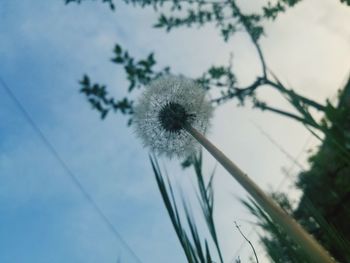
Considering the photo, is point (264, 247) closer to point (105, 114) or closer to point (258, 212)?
point (258, 212)

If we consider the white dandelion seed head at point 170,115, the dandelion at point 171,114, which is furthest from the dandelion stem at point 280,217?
the white dandelion seed head at point 170,115

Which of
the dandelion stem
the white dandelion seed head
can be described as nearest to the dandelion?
the white dandelion seed head

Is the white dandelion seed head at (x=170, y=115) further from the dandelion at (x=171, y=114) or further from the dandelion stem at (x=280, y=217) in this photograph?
the dandelion stem at (x=280, y=217)

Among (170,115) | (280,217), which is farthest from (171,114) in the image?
(280,217)

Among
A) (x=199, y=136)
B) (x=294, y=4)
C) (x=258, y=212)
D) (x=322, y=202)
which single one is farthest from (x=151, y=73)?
(x=258, y=212)

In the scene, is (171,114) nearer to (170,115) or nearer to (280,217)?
(170,115)
